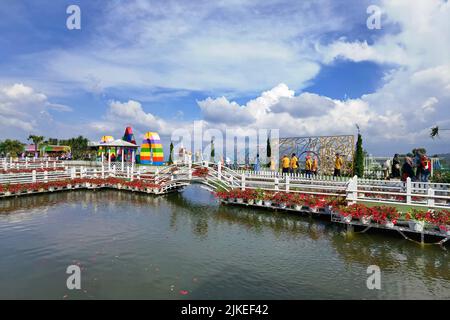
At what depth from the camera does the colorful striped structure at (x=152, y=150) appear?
45500 mm

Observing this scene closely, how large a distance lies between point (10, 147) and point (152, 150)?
103 feet

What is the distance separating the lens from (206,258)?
872 centimetres

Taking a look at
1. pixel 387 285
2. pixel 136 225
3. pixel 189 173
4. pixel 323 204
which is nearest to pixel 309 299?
pixel 387 285

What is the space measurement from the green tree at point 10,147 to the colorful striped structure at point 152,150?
28151 mm

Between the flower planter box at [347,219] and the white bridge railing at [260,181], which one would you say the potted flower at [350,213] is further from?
the white bridge railing at [260,181]

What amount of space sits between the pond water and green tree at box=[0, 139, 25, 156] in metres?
51.3

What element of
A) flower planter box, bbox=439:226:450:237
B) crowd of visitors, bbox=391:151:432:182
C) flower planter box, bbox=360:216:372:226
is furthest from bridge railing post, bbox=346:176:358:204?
flower planter box, bbox=439:226:450:237

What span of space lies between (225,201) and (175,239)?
6.95 metres

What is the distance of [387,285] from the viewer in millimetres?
6984

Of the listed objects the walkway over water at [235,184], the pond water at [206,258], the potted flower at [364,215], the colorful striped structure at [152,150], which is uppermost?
the colorful striped structure at [152,150]

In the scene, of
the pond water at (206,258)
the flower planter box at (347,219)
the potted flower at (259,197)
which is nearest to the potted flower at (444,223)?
the pond water at (206,258)

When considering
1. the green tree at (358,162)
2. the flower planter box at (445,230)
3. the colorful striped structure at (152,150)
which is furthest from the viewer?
the colorful striped structure at (152,150)

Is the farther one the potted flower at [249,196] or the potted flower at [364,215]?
the potted flower at [249,196]
